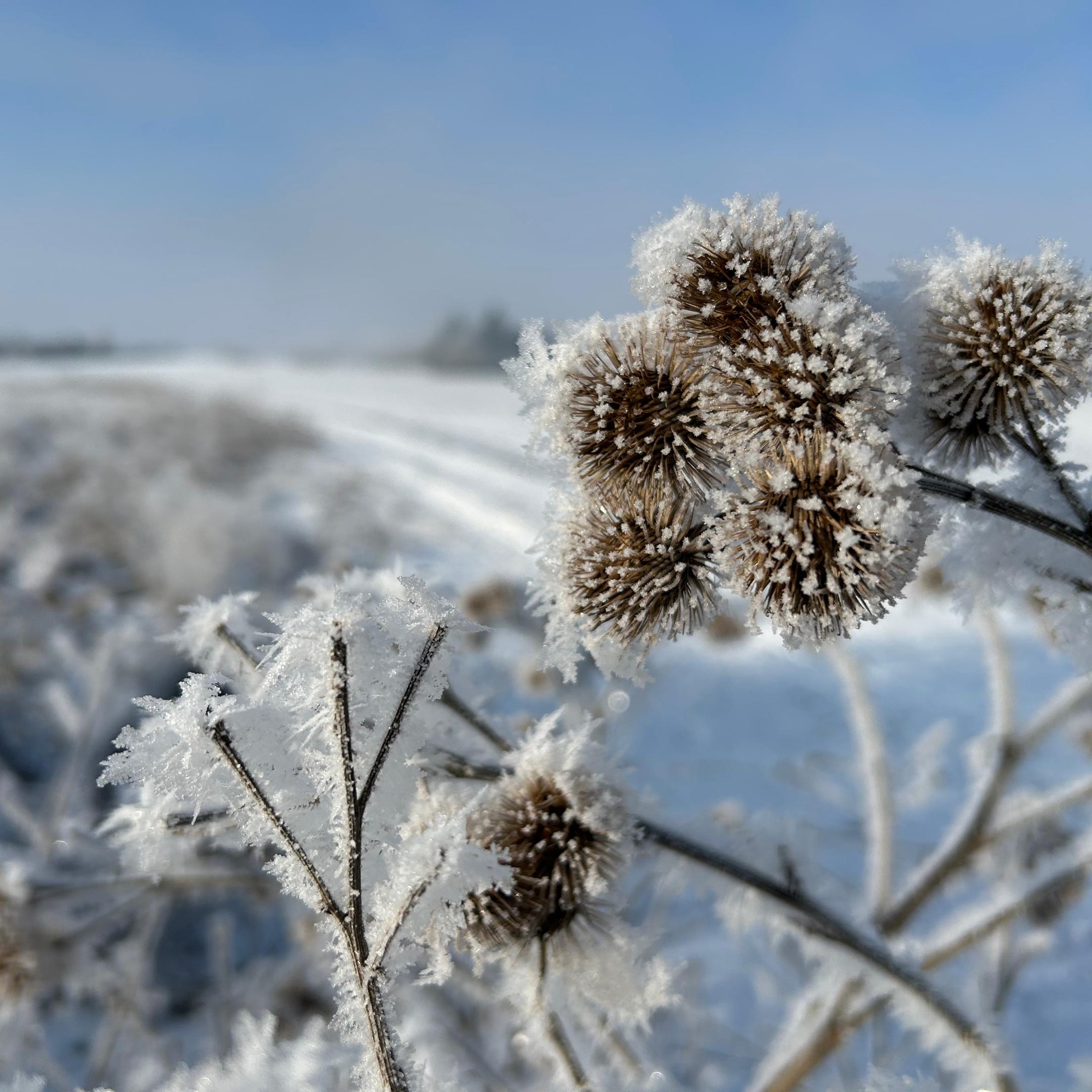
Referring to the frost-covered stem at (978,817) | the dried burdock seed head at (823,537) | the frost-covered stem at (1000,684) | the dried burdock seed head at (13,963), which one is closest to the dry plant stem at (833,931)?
the dried burdock seed head at (823,537)

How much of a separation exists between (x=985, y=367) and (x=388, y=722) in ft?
1.90

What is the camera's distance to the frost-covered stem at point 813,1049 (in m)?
1.58

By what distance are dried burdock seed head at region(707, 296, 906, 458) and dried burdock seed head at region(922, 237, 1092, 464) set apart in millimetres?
94

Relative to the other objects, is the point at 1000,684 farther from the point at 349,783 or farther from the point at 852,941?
the point at 349,783

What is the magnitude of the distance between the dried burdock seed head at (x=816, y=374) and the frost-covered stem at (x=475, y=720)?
0.48 m

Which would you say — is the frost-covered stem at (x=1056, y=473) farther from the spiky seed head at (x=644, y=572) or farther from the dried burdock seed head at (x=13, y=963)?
the dried burdock seed head at (x=13, y=963)

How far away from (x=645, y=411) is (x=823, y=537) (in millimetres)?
190

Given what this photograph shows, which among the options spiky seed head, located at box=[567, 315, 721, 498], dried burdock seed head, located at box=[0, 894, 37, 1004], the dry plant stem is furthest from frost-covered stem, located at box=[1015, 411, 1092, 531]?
dried burdock seed head, located at box=[0, 894, 37, 1004]

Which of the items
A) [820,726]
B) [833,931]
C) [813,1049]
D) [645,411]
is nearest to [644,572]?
[645,411]

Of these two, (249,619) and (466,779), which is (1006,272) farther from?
(249,619)

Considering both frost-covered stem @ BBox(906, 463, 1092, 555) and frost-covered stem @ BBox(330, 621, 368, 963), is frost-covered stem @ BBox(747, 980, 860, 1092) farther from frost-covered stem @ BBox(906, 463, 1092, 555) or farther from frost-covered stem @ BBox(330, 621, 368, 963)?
frost-covered stem @ BBox(330, 621, 368, 963)

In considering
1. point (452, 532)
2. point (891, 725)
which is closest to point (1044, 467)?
point (891, 725)

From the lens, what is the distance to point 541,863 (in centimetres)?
85

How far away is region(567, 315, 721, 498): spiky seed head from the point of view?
0.73 meters
